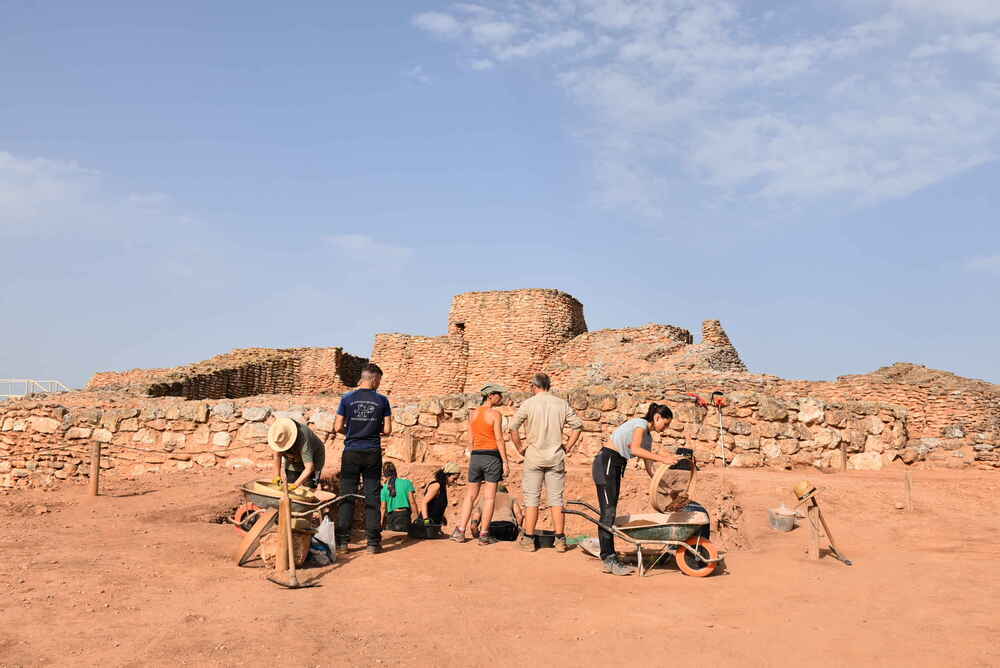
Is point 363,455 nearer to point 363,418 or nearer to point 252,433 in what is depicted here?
point 363,418

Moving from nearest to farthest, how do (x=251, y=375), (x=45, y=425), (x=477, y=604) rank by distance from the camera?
(x=477, y=604), (x=45, y=425), (x=251, y=375)

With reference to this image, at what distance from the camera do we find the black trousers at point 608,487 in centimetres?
593

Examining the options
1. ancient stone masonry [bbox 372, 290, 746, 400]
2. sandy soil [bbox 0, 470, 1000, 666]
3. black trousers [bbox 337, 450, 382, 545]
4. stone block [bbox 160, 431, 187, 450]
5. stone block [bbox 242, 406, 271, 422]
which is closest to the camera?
sandy soil [bbox 0, 470, 1000, 666]

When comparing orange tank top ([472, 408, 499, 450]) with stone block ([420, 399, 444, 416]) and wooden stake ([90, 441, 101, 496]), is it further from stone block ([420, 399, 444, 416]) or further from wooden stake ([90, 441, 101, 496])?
wooden stake ([90, 441, 101, 496])

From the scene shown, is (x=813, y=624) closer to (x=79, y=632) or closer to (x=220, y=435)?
(x=79, y=632)

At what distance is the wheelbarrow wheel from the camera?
18.3ft

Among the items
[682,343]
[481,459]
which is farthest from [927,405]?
[481,459]

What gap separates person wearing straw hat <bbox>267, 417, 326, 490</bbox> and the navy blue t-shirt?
12.5 inches

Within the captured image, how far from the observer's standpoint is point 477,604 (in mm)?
4691

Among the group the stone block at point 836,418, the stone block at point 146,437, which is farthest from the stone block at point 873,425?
the stone block at point 146,437

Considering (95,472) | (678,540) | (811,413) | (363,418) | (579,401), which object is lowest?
(678,540)

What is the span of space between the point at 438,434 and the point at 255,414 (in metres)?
2.82

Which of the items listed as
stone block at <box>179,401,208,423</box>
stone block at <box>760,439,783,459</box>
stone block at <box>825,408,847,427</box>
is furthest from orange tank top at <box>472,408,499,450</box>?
stone block at <box>825,408,847,427</box>

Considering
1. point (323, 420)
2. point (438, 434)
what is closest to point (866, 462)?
point (438, 434)
